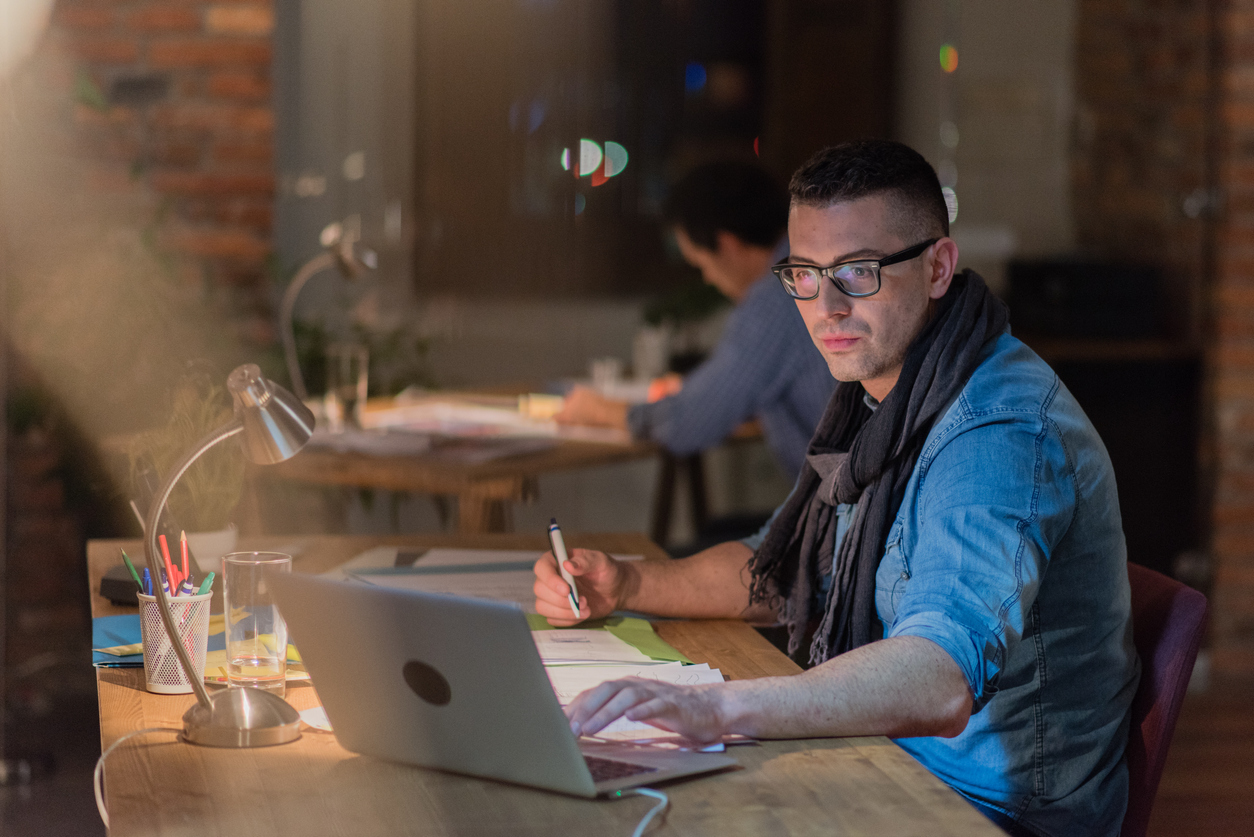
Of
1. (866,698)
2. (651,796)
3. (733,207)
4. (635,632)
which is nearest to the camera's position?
(651,796)

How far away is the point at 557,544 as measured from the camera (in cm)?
162

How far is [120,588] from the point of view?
69.4 inches

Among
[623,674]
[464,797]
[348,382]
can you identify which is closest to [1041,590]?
[623,674]

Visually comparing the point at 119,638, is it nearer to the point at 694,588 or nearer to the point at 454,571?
the point at 454,571

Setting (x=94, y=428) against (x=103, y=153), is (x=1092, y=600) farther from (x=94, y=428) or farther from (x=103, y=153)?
(x=103, y=153)

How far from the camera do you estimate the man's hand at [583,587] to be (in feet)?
5.47

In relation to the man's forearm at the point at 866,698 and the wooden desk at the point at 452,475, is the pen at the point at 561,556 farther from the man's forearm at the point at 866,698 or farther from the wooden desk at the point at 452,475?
the wooden desk at the point at 452,475

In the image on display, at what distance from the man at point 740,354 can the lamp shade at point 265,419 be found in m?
1.83

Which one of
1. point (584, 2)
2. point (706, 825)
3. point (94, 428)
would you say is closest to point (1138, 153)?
point (584, 2)

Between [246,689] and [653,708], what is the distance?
0.39 meters

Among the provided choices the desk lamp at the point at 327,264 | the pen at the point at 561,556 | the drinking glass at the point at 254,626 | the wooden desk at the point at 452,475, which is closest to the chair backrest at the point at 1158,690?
the pen at the point at 561,556

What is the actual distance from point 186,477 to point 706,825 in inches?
43.2

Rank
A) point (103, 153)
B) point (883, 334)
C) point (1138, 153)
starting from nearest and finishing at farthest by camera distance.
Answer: point (883, 334)
point (103, 153)
point (1138, 153)

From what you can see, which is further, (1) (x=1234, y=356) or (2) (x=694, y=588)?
(1) (x=1234, y=356)
